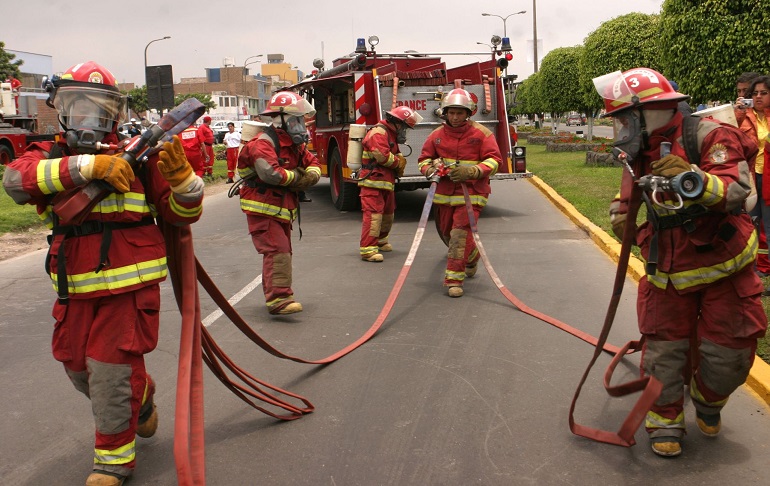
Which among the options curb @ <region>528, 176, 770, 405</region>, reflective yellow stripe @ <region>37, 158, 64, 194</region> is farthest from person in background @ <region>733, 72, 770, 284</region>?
reflective yellow stripe @ <region>37, 158, 64, 194</region>

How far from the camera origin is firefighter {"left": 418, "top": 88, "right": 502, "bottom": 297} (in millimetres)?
7824

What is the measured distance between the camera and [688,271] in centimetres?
390

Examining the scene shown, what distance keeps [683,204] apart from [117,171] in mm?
2455

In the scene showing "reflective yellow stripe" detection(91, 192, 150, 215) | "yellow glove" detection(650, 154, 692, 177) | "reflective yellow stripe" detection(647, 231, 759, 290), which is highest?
"yellow glove" detection(650, 154, 692, 177)

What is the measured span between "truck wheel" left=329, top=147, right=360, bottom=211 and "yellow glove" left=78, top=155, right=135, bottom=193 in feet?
35.5

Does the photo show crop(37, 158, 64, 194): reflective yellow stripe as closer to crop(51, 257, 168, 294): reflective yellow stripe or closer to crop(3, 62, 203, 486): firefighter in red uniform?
crop(3, 62, 203, 486): firefighter in red uniform

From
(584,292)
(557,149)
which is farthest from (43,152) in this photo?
(557,149)

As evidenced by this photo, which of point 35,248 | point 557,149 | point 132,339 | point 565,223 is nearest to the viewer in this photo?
point 132,339

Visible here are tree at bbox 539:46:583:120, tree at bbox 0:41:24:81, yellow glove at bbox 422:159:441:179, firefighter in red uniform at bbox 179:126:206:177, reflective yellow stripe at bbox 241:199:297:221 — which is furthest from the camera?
tree at bbox 0:41:24:81

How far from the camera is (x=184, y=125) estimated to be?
382 centimetres

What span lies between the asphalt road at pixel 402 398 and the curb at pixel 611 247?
0.32 ft

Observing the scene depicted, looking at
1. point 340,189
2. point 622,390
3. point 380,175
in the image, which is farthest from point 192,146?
point 622,390

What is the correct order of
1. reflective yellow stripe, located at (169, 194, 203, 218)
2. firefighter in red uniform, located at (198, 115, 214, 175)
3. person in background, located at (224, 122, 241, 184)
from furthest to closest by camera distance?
1. person in background, located at (224, 122, 241, 184)
2. firefighter in red uniform, located at (198, 115, 214, 175)
3. reflective yellow stripe, located at (169, 194, 203, 218)

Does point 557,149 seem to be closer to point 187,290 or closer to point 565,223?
point 565,223
